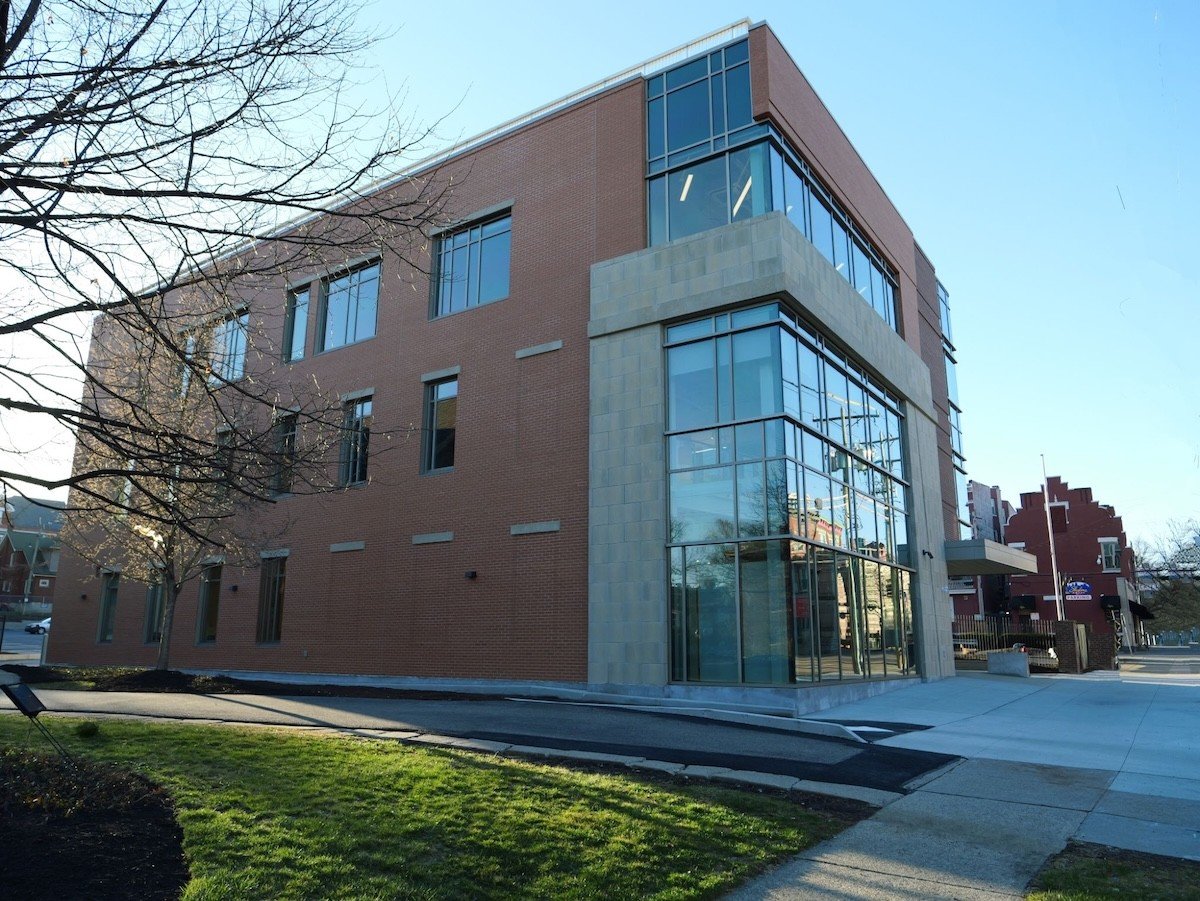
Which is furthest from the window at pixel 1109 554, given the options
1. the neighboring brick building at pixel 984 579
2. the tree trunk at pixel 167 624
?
the tree trunk at pixel 167 624

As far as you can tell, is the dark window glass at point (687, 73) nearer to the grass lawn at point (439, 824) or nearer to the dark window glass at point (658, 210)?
the dark window glass at point (658, 210)

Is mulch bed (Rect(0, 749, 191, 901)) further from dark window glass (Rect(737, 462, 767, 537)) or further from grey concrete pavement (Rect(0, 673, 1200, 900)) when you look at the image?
dark window glass (Rect(737, 462, 767, 537))

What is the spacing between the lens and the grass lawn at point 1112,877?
5.45 meters

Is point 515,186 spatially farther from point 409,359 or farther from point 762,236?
point 762,236

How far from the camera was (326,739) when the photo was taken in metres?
9.80

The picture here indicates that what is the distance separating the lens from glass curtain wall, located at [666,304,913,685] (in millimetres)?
16406

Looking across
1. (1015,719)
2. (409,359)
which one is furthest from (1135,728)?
(409,359)

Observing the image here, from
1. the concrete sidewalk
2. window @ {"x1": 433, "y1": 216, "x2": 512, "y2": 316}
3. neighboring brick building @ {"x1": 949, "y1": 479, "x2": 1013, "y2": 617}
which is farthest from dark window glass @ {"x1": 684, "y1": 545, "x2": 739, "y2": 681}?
neighboring brick building @ {"x1": 949, "y1": 479, "x2": 1013, "y2": 617}

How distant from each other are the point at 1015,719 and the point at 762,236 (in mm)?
10474

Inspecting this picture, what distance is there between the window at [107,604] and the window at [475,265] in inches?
721

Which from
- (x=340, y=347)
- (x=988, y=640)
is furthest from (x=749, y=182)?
(x=988, y=640)

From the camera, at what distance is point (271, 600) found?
2552 centimetres

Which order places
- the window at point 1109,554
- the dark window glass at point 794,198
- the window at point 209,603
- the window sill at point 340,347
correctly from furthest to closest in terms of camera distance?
the window at point 1109,554
the window at point 209,603
the window sill at point 340,347
the dark window glass at point 794,198

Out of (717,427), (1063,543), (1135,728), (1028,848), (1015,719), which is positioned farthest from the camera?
(1063,543)
